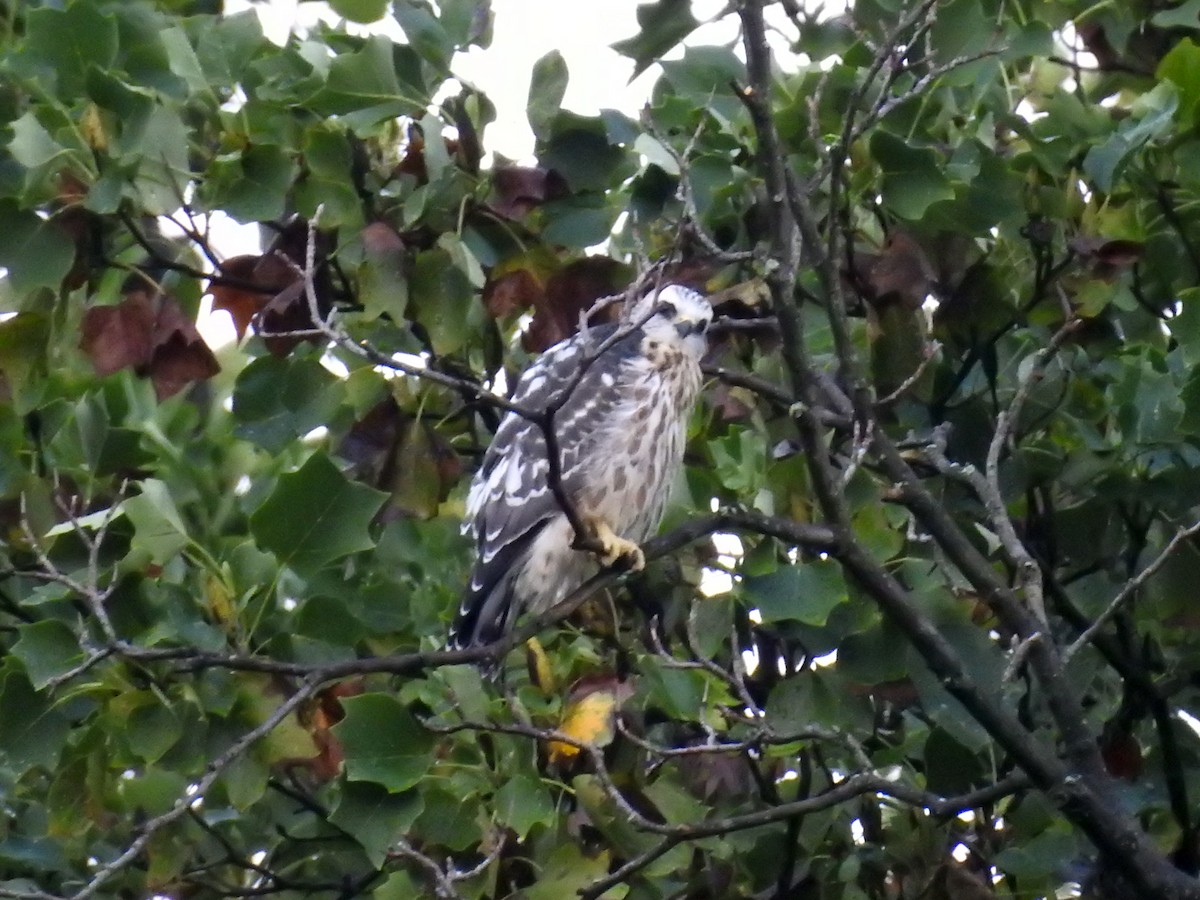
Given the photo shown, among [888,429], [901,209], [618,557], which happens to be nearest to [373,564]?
[618,557]

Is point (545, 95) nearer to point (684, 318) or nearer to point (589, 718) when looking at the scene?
point (684, 318)

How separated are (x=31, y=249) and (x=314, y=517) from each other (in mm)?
833

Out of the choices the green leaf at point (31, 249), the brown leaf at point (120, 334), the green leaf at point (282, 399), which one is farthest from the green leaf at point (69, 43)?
the green leaf at point (282, 399)

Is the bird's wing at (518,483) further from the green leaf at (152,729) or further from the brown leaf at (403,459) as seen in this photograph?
the green leaf at (152,729)

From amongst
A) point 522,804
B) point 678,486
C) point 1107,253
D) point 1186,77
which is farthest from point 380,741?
point 1186,77

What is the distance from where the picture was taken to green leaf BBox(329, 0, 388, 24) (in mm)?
3562

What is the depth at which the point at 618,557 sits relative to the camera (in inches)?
139

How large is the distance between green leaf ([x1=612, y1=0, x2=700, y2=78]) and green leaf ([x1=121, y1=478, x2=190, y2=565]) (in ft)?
4.17

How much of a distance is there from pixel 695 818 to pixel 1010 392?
118 centimetres

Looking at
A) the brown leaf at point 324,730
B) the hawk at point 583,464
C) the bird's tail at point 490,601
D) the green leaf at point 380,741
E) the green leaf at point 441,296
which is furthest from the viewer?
the hawk at point 583,464

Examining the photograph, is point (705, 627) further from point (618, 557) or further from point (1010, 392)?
point (1010, 392)

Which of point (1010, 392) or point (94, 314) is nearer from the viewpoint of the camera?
point (94, 314)

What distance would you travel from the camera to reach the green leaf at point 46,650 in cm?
309

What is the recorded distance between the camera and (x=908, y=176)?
10.8 feet
